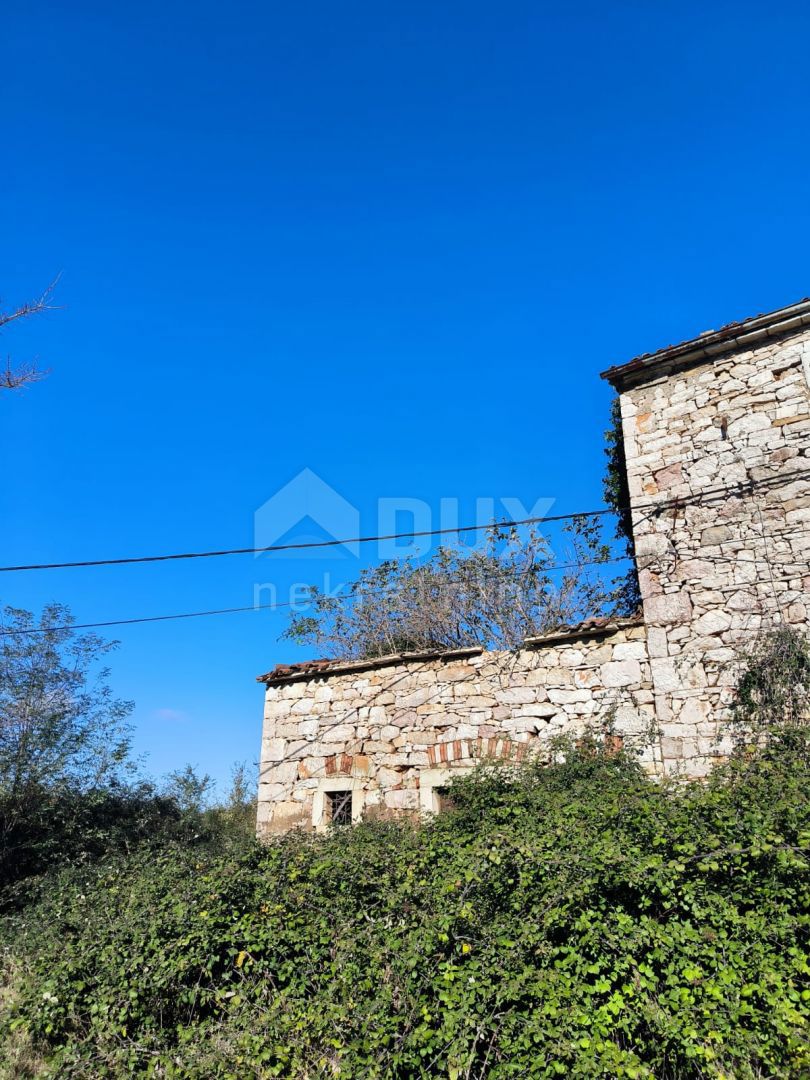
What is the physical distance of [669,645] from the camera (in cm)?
729

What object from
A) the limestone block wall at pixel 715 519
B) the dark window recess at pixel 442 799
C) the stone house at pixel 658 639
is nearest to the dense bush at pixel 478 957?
the limestone block wall at pixel 715 519

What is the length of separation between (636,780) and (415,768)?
286 cm

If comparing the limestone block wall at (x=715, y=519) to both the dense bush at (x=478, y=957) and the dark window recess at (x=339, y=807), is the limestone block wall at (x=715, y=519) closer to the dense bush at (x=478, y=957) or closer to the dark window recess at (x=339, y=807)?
the dense bush at (x=478, y=957)

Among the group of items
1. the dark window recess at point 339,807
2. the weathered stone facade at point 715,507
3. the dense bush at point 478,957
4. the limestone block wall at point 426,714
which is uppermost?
the weathered stone facade at point 715,507

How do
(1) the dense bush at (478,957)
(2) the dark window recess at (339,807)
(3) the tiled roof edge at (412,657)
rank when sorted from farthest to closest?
(2) the dark window recess at (339,807)
(3) the tiled roof edge at (412,657)
(1) the dense bush at (478,957)

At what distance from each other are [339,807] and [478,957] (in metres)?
5.06

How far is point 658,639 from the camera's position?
24.1 ft

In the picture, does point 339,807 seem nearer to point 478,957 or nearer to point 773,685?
point 478,957

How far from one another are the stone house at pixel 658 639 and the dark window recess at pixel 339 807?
0.02 meters

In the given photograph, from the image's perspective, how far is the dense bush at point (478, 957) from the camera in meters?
3.32

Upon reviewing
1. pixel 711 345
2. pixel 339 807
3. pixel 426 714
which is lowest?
pixel 339 807

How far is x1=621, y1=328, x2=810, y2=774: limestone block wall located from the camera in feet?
22.8

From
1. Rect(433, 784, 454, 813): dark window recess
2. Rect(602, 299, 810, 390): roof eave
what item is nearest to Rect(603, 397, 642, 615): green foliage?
Rect(602, 299, 810, 390): roof eave

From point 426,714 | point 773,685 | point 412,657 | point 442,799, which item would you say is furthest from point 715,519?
point 442,799
